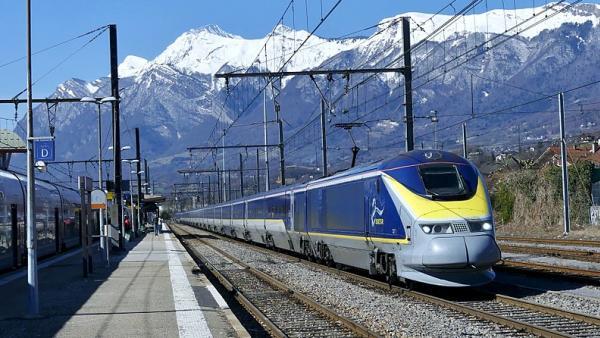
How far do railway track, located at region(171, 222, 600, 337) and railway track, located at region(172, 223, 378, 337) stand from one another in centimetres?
218

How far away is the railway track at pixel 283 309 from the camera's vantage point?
45.1 ft

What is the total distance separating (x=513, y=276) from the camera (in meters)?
21.7

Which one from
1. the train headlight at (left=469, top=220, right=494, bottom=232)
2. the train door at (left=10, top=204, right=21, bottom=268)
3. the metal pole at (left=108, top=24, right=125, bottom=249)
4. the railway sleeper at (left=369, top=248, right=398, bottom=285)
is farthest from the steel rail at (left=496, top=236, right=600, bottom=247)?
the train door at (left=10, top=204, right=21, bottom=268)

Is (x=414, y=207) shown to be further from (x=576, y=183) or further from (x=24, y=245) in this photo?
(x=576, y=183)

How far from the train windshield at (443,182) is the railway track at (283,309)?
10.7 ft

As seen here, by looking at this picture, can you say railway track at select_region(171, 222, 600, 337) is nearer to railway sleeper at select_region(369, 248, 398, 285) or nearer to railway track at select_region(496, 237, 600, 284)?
railway sleeper at select_region(369, 248, 398, 285)

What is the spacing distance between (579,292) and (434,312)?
159 inches

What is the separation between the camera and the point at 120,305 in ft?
54.7

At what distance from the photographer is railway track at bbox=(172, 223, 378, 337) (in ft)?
45.1

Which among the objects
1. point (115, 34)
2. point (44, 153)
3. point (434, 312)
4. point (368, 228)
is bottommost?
point (434, 312)

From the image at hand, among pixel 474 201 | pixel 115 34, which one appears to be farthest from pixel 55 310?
pixel 115 34

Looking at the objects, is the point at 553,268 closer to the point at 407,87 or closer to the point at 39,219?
the point at 407,87

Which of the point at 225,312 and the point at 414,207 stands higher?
the point at 414,207

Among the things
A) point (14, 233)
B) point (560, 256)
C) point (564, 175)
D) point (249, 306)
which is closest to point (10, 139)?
point (14, 233)
